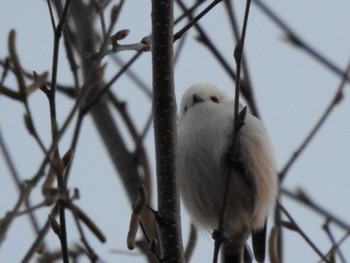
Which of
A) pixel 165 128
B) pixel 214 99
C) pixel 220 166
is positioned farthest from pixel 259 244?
pixel 165 128

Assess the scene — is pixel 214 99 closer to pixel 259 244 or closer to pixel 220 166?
pixel 220 166

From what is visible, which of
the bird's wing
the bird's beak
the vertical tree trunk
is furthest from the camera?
the bird's wing

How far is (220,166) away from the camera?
3107 mm

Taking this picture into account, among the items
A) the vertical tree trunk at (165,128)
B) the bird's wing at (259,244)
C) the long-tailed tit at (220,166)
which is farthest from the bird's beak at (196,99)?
the vertical tree trunk at (165,128)

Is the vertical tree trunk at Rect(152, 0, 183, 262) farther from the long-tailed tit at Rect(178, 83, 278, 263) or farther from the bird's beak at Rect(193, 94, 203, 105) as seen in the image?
the bird's beak at Rect(193, 94, 203, 105)

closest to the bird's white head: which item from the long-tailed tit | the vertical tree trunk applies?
the long-tailed tit

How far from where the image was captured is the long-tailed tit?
311cm

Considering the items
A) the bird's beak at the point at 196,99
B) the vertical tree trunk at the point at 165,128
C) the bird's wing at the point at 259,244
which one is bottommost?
the vertical tree trunk at the point at 165,128

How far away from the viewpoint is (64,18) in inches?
69.3

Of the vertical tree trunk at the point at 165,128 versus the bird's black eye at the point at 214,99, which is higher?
the bird's black eye at the point at 214,99

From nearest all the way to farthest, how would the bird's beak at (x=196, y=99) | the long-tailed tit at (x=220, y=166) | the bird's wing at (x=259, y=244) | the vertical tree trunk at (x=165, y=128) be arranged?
the vertical tree trunk at (x=165, y=128)
the long-tailed tit at (x=220, y=166)
the bird's beak at (x=196, y=99)
the bird's wing at (x=259, y=244)

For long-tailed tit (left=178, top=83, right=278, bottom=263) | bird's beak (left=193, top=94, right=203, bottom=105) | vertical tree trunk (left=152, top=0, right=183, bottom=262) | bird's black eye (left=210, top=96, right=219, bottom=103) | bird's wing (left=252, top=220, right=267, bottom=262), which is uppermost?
bird's black eye (left=210, top=96, right=219, bottom=103)

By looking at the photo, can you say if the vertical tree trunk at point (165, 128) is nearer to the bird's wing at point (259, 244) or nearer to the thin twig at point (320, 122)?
the thin twig at point (320, 122)

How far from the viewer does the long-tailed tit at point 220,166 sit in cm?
311
